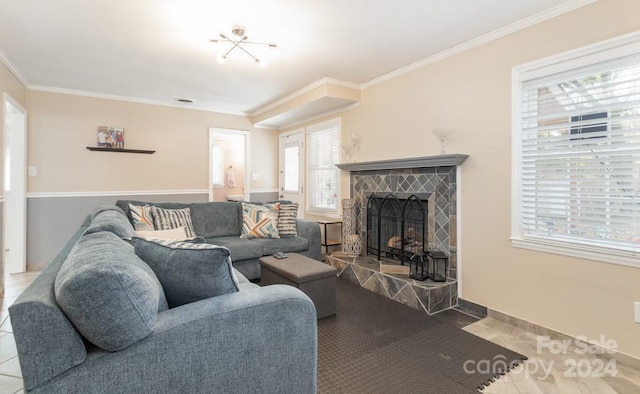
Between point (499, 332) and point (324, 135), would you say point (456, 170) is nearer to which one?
point (499, 332)

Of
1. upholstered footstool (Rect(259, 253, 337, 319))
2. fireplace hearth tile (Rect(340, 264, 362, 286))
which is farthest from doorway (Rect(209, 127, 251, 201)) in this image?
upholstered footstool (Rect(259, 253, 337, 319))

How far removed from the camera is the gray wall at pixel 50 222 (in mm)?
4191

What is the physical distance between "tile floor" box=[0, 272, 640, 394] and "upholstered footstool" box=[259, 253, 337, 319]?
116cm

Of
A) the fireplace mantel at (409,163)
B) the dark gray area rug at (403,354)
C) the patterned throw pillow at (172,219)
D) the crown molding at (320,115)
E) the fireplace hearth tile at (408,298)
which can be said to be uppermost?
the crown molding at (320,115)

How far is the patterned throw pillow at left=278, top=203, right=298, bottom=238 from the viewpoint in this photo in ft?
12.7

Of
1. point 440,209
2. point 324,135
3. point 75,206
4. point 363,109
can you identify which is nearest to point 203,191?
point 75,206

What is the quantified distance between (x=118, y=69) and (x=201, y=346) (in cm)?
371

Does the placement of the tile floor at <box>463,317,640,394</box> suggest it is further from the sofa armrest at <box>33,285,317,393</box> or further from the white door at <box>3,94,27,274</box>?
the white door at <box>3,94,27,274</box>

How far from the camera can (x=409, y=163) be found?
3355mm

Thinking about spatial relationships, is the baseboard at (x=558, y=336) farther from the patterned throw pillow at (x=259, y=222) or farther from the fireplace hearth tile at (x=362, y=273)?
the patterned throw pillow at (x=259, y=222)

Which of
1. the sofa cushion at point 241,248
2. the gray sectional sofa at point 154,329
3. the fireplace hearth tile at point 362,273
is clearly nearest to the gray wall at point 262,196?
the sofa cushion at point 241,248

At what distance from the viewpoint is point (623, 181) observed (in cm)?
210

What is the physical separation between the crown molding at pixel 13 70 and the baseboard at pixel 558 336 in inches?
207

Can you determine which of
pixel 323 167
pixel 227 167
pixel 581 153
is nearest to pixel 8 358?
pixel 323 167
